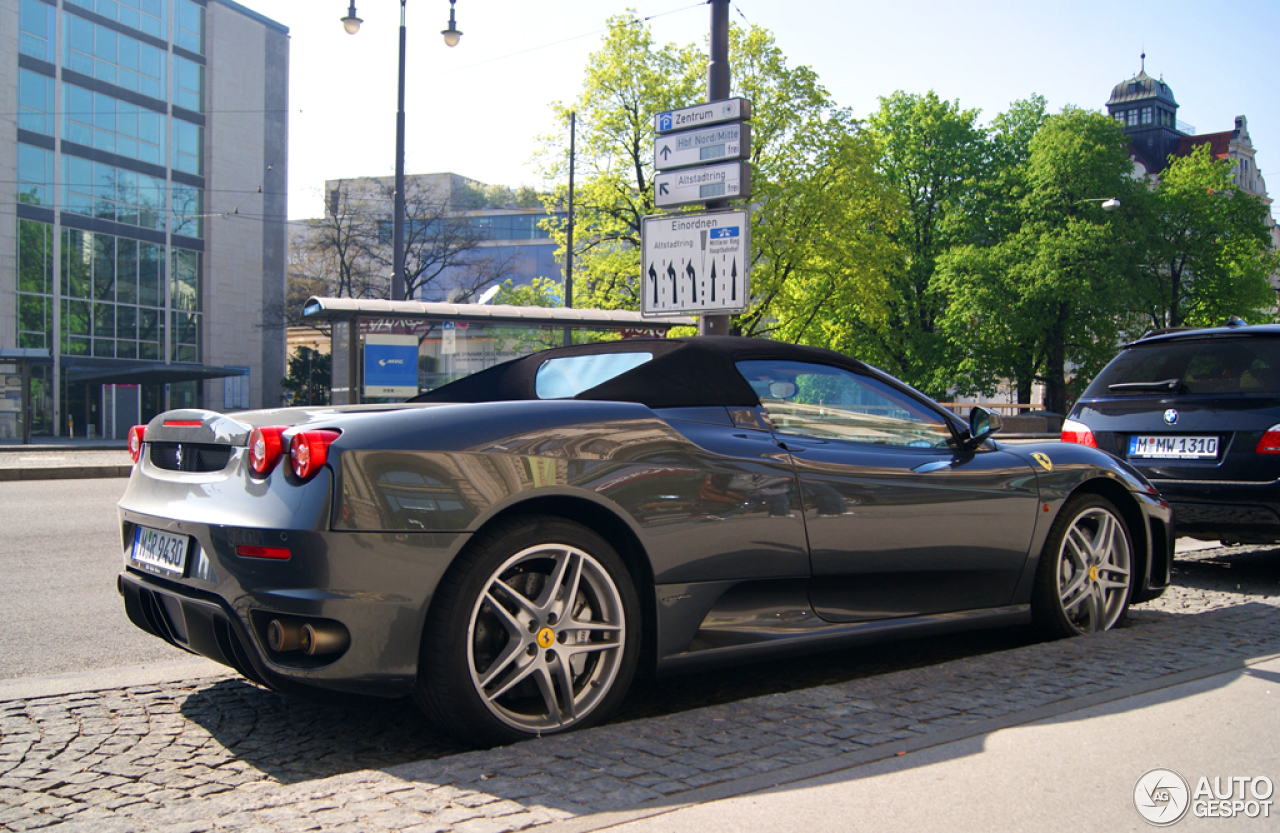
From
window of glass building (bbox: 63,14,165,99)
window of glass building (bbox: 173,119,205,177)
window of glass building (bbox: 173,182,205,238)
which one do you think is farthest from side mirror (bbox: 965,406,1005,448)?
window of glass building (bbox: 173,119,205,177)

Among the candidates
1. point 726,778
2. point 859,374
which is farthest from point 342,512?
point 859,374

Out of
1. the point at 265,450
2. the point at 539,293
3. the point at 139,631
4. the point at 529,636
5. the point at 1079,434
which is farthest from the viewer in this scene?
the point at 539,293

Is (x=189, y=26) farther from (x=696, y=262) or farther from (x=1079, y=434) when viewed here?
(x=1079, y=434)

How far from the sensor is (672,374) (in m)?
3.92

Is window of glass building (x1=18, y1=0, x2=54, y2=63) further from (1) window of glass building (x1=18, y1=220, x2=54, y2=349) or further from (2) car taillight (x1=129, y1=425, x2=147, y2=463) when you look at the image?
(2) car taillight (x1=129, y1=425, x2=147, y2=463)

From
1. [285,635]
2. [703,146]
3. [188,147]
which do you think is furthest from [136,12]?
[285,635]

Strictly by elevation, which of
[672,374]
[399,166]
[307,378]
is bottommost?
[672,374]

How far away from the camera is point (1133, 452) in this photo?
6926mm

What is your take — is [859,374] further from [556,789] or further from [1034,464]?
[556,789]

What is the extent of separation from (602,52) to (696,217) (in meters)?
19.7

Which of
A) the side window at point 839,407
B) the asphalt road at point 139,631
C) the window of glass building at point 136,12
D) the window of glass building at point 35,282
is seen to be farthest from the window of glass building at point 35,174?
the side window at point 839,407

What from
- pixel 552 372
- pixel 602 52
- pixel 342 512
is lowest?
pixel 342 512

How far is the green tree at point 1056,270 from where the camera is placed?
124 feet

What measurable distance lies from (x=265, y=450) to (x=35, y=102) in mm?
38635
